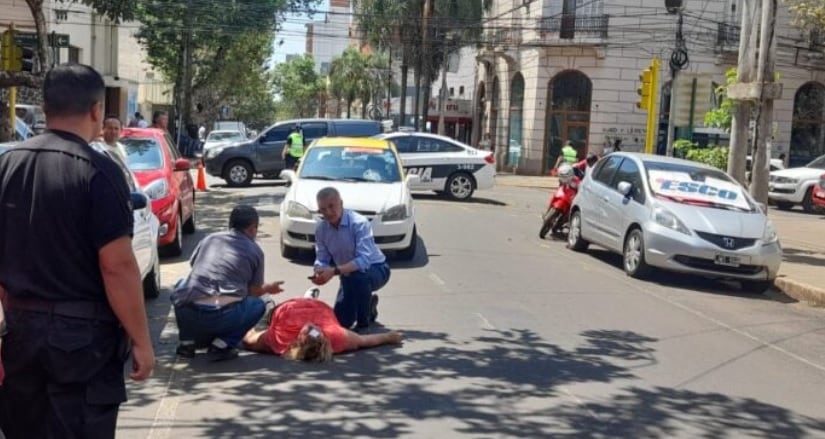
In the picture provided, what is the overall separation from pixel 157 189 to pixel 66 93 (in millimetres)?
8608

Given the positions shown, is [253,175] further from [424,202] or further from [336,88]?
[336,88]

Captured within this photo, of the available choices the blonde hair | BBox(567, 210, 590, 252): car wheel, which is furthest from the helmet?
the blonde hair

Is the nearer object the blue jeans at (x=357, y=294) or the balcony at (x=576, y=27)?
the blue jeans at (x=357, y=294)

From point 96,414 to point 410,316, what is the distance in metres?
5.79

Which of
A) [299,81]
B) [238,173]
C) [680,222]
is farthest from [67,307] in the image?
[299,81]

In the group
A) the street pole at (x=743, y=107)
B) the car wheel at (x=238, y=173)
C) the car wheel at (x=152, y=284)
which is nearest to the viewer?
the car wheel at (x=152, y=284)

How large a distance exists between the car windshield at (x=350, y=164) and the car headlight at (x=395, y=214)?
38.7 inches

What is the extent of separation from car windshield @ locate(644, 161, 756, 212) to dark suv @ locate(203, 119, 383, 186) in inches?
531

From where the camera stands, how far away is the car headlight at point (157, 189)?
11.6 m

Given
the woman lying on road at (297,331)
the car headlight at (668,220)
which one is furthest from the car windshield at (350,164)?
the woman lying on road at (297,331)

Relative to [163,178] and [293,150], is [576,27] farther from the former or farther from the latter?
[163,178]

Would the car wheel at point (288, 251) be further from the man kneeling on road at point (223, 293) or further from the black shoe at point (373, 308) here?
the man kneeling on road at point (223, 293)

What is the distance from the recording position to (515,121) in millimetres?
42281

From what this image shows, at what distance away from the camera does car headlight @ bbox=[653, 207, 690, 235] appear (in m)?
12.0
